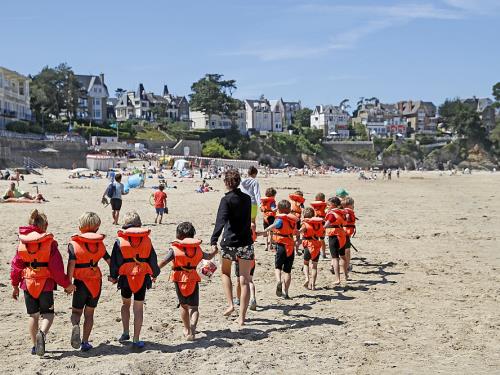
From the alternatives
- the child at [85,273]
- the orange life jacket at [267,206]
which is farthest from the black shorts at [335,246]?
the child at [85,273]

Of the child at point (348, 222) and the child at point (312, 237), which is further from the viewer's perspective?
the child at point (348, 222)

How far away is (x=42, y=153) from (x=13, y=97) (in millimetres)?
16954

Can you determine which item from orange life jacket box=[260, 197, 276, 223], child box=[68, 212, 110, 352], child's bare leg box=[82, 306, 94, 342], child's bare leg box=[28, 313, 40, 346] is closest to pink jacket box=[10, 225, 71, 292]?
child box=[68, 212, 110, 352]

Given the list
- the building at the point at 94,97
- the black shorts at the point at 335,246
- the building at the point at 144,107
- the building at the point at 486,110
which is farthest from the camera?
the building at the point at 486,110

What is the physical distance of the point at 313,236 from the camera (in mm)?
9805

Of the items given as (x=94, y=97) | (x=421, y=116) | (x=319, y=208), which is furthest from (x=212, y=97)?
(x=319, y=208)

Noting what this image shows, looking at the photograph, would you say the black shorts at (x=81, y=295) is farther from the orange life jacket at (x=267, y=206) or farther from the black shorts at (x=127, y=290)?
the orange life jacket at (x=267, y=206)

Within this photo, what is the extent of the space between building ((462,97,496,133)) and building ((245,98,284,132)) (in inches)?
1746

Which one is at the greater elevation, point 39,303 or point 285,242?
point 285,242

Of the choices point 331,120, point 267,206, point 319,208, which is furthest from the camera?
point 331,120

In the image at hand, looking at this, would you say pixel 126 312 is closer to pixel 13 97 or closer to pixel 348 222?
pixel 348 222

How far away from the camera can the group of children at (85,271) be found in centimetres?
630

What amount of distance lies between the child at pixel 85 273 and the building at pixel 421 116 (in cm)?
14441

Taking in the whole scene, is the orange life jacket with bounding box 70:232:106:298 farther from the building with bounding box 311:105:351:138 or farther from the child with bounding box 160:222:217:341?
the building with bounding box 311:105:351:138
